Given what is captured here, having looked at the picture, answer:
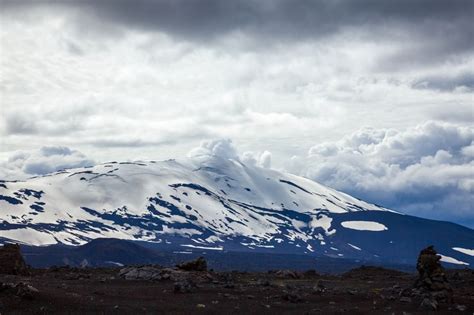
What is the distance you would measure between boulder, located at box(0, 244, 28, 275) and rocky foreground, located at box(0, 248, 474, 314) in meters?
0.17

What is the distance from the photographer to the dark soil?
49062 mm

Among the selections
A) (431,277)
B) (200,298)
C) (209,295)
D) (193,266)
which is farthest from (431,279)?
(193,266)

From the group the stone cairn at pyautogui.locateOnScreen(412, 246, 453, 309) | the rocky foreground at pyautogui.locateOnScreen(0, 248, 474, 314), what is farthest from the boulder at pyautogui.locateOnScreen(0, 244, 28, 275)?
the stone cairn at pyautogui.locateOnScreen(412, 246, 453, 309)

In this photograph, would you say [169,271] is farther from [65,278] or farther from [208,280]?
[65,278]

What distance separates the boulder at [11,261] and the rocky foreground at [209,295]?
17cm

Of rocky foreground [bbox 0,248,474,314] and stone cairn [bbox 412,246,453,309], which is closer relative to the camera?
rocky foreground [bbox 0,248,474,314]

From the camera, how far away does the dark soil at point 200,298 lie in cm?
4906

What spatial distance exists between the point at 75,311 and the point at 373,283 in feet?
159

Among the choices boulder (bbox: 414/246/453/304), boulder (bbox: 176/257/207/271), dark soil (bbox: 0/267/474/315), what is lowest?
dark soil (bbox: 0/267/474/315)

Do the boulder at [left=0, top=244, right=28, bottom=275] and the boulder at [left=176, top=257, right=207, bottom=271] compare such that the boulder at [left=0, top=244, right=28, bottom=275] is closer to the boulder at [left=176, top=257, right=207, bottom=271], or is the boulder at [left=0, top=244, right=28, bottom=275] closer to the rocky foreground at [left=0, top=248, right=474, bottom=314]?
the rocky foreground at [left=0, top=248, right=474, bottom=314]

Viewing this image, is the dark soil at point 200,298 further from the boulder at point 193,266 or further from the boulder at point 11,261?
the boulder at point 11,261

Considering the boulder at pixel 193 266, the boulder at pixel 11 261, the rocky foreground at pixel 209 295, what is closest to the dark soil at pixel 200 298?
the rocky foreground at pixel 209 295

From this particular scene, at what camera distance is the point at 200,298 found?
5916 centimetres

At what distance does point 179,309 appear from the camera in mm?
51438
